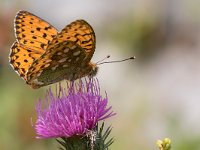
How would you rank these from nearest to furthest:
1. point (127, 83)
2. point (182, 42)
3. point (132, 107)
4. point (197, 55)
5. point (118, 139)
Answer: point (118, 139) < point (132, 107) < point (127, 83) < point (197, 55) < point (182, 42)

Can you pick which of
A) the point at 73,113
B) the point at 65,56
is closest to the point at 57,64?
the point at 65,56

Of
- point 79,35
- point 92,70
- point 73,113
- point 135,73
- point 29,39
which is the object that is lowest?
point 135,73

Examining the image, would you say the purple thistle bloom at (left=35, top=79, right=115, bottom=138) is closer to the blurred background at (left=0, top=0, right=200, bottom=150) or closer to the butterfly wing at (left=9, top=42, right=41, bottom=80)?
the butterfly wing at (left=9, top=42, right=41, bottom=80)

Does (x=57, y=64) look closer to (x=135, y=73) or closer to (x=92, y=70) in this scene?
(x=92, y=70)

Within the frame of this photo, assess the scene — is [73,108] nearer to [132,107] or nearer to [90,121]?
[90,121]

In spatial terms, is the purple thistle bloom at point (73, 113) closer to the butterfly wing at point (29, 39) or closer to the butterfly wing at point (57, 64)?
the butterfly wing at point (57, 64)

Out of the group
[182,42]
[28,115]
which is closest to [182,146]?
[28,115]

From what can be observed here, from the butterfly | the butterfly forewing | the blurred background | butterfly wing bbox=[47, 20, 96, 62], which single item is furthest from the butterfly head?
the blurred background
